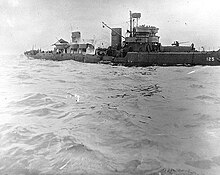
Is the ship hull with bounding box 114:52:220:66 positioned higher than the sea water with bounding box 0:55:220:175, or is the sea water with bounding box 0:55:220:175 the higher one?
the ship hull with bounding box 114:52:220:66

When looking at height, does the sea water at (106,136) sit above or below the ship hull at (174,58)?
below

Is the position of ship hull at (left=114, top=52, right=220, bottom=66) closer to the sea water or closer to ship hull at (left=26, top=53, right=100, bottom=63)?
ship hull at (left=26, top=53, right=100, bottom=63)

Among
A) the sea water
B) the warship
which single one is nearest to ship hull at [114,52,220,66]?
the warship

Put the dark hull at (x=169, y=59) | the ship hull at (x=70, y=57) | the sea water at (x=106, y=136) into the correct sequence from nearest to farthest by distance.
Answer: the sea water at (x=106, y=136) → the dark hull at (x=169, y=59) → the ship hull at (x=70, y=57)

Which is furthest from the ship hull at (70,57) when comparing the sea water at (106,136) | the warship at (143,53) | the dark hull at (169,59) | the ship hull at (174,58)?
the sea water at (106,136)

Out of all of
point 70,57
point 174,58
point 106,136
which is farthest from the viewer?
point 70,57

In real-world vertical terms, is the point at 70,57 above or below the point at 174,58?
above

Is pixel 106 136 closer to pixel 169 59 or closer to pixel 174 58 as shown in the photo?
pixel 169 59

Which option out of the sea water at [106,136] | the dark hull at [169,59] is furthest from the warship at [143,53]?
the sea water at [106,136]

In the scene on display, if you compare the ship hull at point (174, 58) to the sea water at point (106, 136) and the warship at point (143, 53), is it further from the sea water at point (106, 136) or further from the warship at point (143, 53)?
the sea water at point (106, 136)

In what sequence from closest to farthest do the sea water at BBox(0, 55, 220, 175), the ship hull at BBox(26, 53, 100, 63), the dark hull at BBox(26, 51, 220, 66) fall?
1. the sea water at BBox(0, 55, 220, 175)
2. the dark hull at BBox(26, 51, 220, 66)
3. the ship hull at BBox(26, 53, 100, 63)

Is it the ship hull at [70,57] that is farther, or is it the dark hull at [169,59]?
the ship hull at [70,57]

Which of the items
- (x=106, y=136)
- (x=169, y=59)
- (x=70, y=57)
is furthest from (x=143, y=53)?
(x=106, y=136)


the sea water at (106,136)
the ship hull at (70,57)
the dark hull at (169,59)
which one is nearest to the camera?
the sea water at (106,136)
